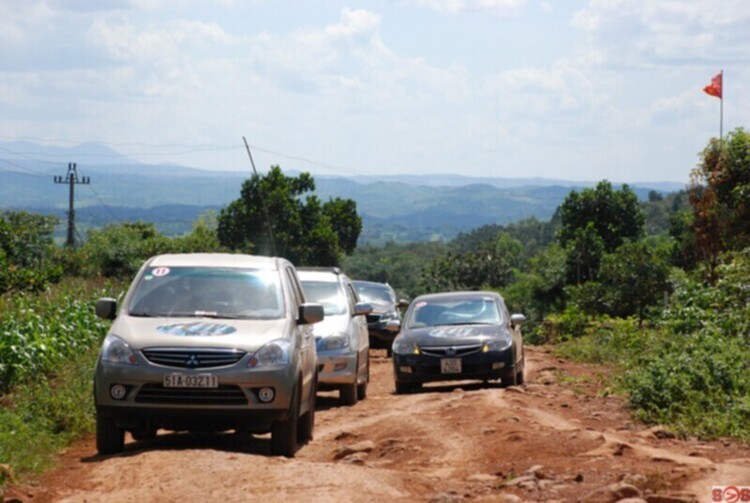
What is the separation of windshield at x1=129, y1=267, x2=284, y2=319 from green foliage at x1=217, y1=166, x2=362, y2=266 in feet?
237

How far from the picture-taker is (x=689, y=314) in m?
23.8

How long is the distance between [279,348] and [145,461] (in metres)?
1.76

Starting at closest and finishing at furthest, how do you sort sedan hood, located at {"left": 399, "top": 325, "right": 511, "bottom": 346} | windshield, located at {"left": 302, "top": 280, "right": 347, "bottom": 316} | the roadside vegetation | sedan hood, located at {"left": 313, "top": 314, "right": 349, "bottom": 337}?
the roadside vegetation < sedan hood, located at {"left": 313, "top": 314, "right": 349, "bottom": 337} < windshield, located at {"left": 302, "top": 280, "right": 347, "bottom": 316} < sedan hood, located at {"left": 399, "top": 325, "right": 511, "bottom": 346}

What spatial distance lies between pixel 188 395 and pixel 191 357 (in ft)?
1.10

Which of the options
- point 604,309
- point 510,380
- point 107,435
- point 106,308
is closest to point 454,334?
point 510,380

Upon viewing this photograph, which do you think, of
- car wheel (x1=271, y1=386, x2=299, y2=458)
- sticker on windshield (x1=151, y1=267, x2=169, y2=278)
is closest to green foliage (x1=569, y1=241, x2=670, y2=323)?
sticker on windshield (x1=151, y1=267, x2=169, y2=278)

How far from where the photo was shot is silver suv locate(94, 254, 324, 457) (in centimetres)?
1109

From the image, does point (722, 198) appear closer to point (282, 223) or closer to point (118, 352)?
point (118, 352)

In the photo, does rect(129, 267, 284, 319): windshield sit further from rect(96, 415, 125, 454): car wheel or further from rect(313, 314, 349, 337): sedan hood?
rect(313, 314, 349, 337): sedan hood

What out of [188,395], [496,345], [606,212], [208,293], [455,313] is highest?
[208,293]

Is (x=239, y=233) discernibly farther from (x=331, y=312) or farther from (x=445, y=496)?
(x=445, y=496)

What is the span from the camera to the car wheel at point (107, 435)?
11.3 metres

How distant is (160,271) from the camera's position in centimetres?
1244

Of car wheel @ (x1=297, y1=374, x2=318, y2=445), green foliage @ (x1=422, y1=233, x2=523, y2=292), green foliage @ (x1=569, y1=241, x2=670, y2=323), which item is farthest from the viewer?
green foliage @ (x1=422, y1=233, x2=523, y2=292)
